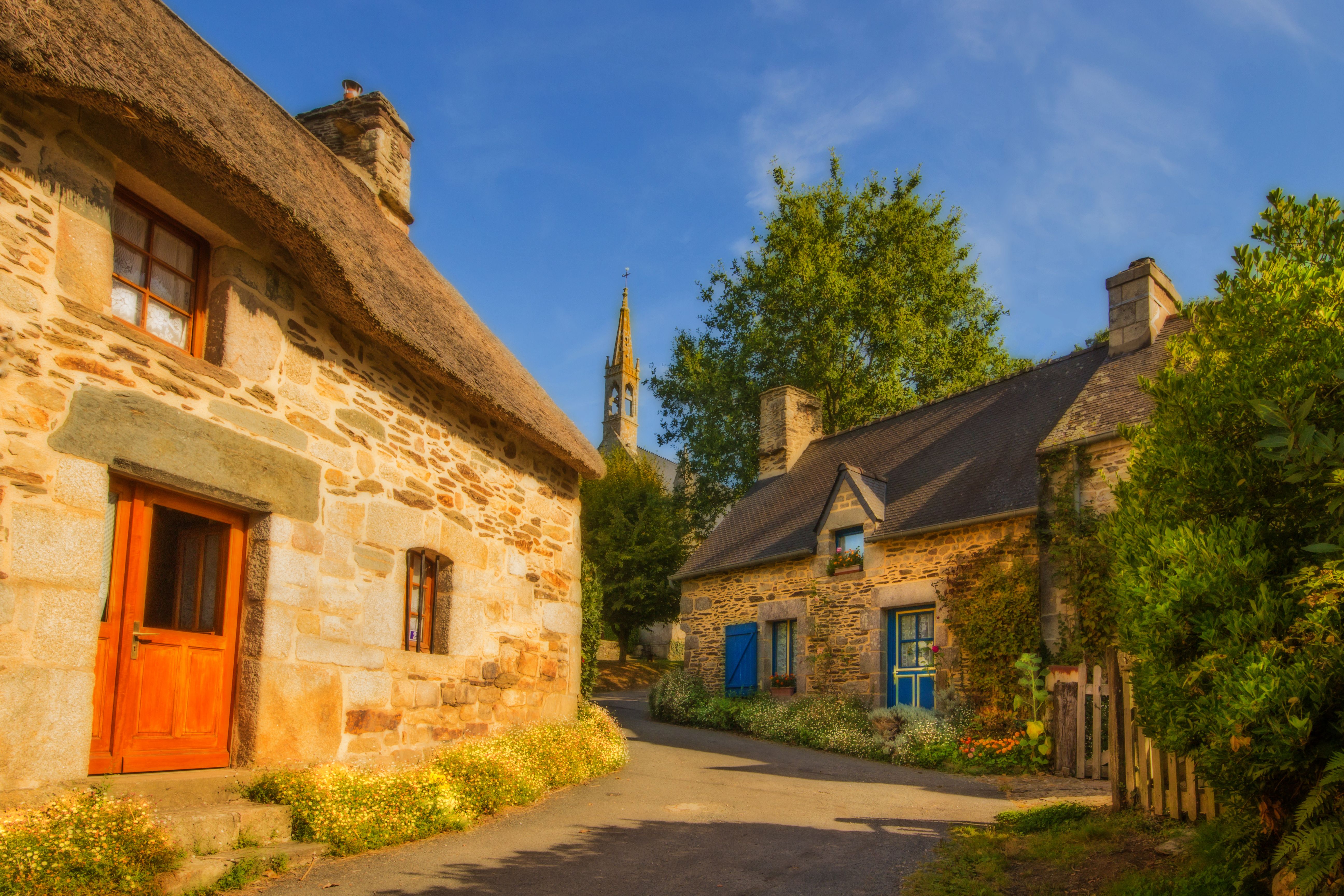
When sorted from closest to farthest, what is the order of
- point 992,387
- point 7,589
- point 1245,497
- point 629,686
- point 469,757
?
point 1245,497, point 7,589, point 469,757, point 992,387, point 629,686

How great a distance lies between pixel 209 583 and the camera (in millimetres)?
5527

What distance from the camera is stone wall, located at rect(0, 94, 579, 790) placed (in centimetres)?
432

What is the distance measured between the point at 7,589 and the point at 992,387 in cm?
1477

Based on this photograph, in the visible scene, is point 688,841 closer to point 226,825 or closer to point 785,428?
point 226,825

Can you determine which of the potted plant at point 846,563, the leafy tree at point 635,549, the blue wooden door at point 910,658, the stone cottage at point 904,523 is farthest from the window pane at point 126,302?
the leafy tree at point 635,549

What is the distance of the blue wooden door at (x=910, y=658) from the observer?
12.8 metres

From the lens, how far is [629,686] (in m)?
24.8

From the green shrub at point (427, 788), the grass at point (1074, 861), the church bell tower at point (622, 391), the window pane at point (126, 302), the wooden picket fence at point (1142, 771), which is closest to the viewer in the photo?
the grass at point (1074, 861)

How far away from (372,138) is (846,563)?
885cm

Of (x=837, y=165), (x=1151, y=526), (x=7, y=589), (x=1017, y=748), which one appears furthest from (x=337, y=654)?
(x=837, y=165)

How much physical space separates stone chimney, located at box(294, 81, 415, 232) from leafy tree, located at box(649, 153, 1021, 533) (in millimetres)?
14284

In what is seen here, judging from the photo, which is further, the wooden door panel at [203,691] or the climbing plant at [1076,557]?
the climbing plant at [1076,557]

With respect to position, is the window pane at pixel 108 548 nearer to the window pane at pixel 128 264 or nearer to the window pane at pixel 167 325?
the window pane at pixel 167 325

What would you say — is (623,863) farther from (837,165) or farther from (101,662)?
(837,165)
